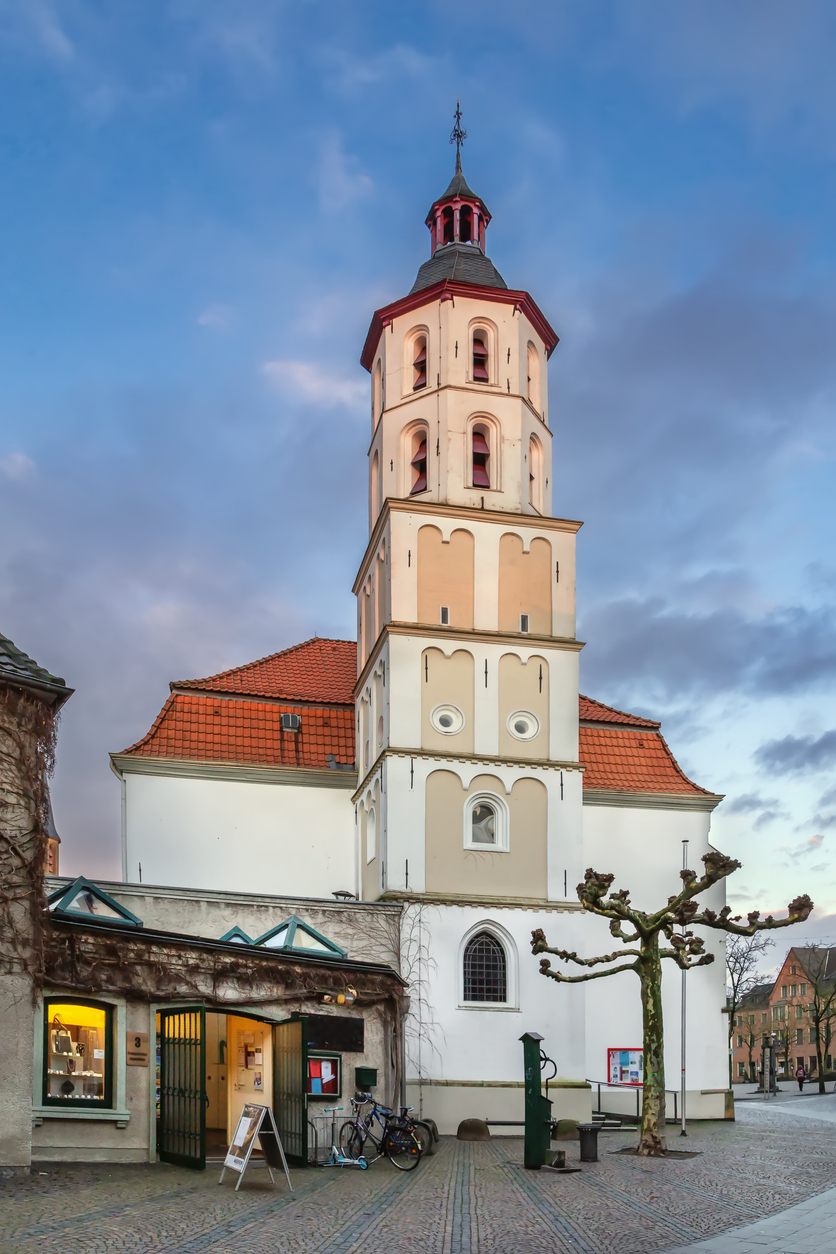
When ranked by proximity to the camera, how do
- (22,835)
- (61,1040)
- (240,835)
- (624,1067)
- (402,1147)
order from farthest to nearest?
(240,835), (624,1067), (402,1147), (61,1040), (22,835)

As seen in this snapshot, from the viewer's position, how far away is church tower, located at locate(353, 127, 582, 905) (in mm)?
29031

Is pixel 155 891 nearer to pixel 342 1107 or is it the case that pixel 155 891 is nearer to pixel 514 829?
pixel 342 1107

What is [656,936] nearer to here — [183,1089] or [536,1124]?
[536,1124]

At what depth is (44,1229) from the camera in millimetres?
12398

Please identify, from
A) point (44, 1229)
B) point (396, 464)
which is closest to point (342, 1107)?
point (44, 1229)

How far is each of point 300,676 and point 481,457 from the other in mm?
8214

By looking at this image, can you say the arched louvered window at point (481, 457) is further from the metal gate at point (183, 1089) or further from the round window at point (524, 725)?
the metal gate at point (183, 1089)

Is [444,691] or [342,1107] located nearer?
[342,1107]

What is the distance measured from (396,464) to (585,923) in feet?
41.1

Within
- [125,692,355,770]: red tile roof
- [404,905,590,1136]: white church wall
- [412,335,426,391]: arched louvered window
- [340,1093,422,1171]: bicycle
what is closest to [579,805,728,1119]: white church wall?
[404,905,590,1136]: white church wall

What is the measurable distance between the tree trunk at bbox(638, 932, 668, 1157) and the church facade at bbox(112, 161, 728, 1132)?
6085 millimetres

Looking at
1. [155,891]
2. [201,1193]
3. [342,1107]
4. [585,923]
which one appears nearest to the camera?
[201,1193]

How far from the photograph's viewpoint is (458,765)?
1154 inches

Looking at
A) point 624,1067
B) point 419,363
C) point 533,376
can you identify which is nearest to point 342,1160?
A: point 624,1067
